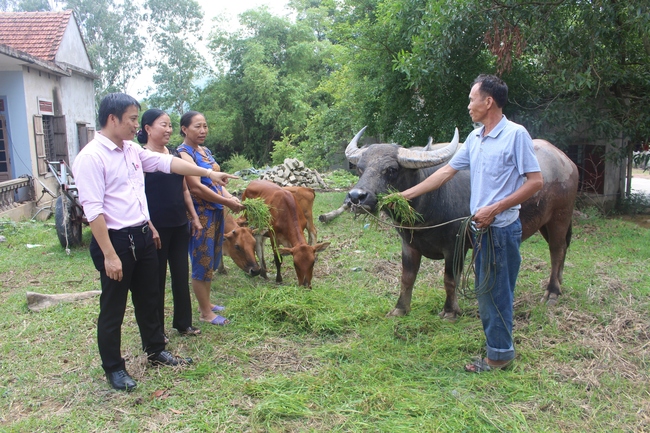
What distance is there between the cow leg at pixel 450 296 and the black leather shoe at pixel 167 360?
2495mm

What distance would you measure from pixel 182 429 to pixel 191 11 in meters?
33.6

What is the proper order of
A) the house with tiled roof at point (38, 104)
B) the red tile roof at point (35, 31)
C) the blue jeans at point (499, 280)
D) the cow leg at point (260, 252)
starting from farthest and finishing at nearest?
the red tile roof at point (35, 31) < the house with tiled roof at point (38, 104) < the cow leg at point (260, 252) < the blue jeans at point (499, 280)

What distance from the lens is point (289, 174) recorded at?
15.3m

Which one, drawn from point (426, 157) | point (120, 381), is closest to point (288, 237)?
point (426, 157)

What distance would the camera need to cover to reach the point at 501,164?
351cm

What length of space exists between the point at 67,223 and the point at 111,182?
17.5ft

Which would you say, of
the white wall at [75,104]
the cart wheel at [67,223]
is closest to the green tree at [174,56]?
the white wall at [75,104]

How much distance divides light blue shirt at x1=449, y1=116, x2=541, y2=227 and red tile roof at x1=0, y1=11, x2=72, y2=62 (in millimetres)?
13812

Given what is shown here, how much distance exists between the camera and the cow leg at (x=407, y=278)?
5.01 m

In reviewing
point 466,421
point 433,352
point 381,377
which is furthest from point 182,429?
point 433,352

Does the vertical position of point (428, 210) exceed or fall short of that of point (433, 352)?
it exceeds it

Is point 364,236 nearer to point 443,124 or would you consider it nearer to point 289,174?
point 443,124

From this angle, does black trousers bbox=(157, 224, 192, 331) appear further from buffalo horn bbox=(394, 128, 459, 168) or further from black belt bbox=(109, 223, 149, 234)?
buffalo horn bbox=(394, 128, 459, 168)

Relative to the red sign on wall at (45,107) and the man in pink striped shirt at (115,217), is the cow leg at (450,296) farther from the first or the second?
the red sign on wall at (45,107)
